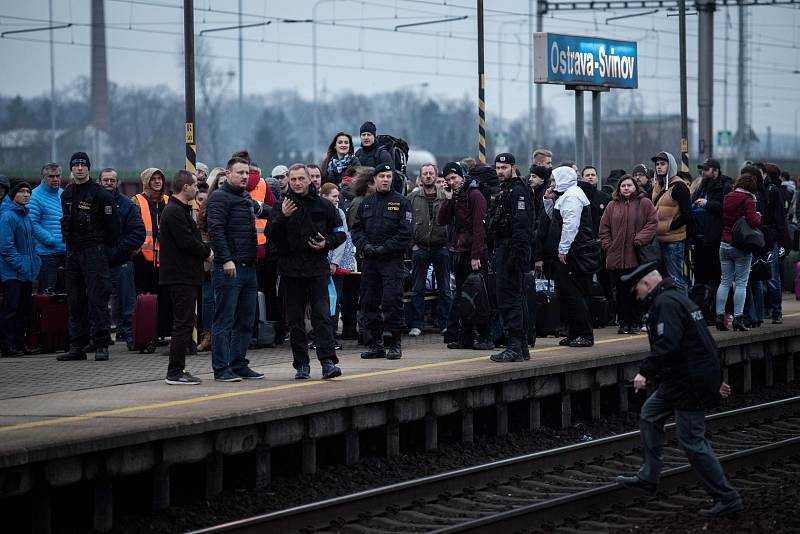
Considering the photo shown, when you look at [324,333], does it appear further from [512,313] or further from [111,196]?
[111,196]

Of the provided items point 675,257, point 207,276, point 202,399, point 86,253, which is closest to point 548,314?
point 675,257

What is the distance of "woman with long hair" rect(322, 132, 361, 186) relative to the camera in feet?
52.5

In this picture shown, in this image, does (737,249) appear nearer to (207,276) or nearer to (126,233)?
(207,276)

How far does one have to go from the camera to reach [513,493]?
1048 centimetres

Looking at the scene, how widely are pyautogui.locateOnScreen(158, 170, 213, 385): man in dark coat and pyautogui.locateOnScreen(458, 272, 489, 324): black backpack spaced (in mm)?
3315

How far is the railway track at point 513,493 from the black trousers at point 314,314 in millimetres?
2012

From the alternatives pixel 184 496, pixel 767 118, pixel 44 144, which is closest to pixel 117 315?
pixel 184 496

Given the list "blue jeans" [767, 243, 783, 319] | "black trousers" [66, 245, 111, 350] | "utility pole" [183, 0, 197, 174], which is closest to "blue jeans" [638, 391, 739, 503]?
"utility pole" [183, 0, 197, 174]

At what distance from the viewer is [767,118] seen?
103m

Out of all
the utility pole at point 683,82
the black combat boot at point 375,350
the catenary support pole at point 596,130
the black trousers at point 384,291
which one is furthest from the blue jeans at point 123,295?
the utility pole at point 683,82

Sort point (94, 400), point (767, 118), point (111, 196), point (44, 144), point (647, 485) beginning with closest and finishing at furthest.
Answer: point (647, 485) < point (94, 400) < point (111, 196) < point (44, 144) < point (767, 118)

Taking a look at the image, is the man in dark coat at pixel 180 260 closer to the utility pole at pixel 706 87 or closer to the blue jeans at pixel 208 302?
the blue jeans at pixel 208 302

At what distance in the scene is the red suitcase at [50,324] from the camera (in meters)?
15.0

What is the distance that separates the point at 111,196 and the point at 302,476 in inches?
185
